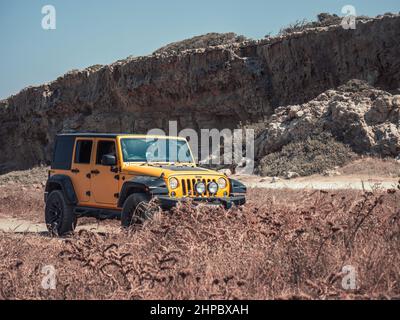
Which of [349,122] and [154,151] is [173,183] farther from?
[349,122]

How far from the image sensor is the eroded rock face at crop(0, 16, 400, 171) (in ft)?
87.4

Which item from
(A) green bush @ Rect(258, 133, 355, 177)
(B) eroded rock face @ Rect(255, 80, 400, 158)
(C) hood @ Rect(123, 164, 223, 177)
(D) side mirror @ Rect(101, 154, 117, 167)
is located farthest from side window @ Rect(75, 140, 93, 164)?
(B) eroded rock face @ Rect(255, 80, 400, 158)

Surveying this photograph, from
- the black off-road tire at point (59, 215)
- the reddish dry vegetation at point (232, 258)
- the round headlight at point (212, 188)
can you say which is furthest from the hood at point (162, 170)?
the reddish dry vegetation at point (232, 258)

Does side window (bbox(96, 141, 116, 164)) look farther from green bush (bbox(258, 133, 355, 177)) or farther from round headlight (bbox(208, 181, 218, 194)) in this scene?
green bush (bbox(258, 133, 355, 177))

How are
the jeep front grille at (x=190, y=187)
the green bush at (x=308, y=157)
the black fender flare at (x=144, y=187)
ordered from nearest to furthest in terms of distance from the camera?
the black fender flare at (x=144, y=187), the jeep front grille at (x=190, y=187), the green bush at (x=308, y=157)

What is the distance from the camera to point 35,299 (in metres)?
5.30

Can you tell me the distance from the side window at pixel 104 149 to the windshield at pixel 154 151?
0.87 ft

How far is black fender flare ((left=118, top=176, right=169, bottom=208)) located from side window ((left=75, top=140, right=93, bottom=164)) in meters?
1.66

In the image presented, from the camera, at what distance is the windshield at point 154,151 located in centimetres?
1088

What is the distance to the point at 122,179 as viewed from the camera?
1047cm

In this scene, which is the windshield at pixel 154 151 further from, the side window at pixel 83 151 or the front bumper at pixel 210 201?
the front bumper at pixel 210 201

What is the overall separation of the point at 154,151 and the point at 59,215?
2276mm
